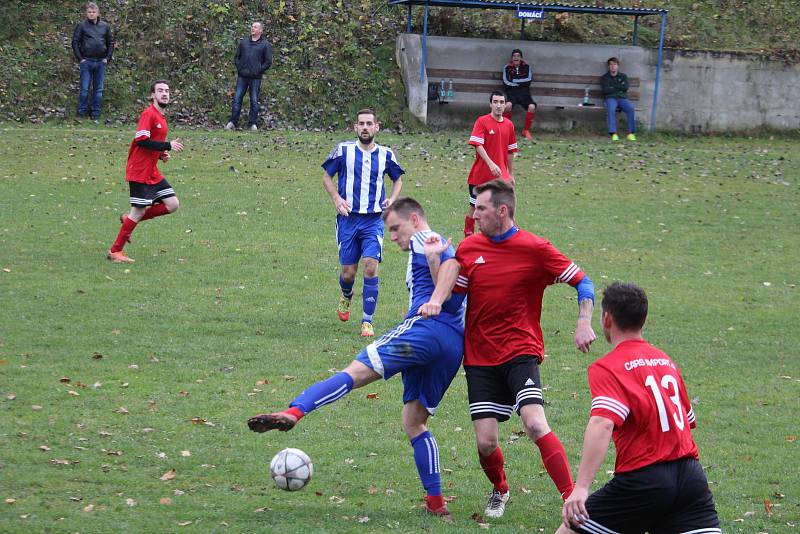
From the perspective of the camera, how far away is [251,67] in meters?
23.5

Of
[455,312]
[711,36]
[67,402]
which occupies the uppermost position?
[711,36]

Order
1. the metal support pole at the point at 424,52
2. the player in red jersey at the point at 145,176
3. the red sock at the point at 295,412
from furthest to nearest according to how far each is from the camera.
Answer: the metal support pole at the point at 424,52 < the player in red jersey at the point at 145,176 < the red sock at the point at 295,412

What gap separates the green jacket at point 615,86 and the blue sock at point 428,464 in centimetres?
2022

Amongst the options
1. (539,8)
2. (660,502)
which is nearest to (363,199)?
(660,502)

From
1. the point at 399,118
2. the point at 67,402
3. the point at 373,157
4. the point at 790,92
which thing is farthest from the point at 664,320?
the point at 790,92

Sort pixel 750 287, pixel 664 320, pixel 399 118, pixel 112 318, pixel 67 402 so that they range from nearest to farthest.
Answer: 1. pixel 67 402
2. pixel 112 318
3. pixel 664 320
4. pixel 750 287
5. pixel 399 118

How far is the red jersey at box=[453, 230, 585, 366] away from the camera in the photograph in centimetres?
623

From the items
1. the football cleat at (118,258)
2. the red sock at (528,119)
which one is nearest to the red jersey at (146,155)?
the football cleat at (118,258)

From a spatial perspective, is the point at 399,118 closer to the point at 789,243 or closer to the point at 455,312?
Result: the point at 789,243

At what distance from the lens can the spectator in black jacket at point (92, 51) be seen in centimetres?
2327

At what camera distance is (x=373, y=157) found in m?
10.9

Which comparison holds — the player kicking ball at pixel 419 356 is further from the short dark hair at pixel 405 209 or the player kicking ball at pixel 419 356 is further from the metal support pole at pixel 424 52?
the metal support pole at pixel 424 52

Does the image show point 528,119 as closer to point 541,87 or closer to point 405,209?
point 541,87

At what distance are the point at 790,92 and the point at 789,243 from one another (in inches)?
506
